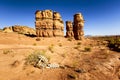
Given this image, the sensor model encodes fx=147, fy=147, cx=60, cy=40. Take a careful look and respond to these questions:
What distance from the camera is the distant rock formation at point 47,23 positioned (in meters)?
30.8

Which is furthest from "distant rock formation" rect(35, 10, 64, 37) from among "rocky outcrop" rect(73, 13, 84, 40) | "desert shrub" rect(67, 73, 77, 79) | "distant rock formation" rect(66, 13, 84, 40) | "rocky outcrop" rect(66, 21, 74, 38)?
"desert shrub" rect(67, 73, 77, 79)

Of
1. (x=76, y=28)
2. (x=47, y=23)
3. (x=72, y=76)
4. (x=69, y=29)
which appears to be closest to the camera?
(x=72, y=76)

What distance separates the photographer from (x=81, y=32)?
32.4 metres

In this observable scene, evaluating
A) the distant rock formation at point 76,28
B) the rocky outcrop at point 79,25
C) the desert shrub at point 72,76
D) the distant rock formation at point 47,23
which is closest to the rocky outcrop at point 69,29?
the distant rock formation at point 76,28

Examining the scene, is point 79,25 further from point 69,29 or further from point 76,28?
point 69,29

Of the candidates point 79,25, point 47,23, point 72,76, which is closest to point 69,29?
point 79,25

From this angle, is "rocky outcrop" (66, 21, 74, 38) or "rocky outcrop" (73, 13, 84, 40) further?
"rocky outcrop" (66, 21, 74, 38)

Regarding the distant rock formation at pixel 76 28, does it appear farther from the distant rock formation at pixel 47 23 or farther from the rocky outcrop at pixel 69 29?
the distant rock formation at pixel 47 23

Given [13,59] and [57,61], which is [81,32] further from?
[13,59]

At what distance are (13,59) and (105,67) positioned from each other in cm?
803

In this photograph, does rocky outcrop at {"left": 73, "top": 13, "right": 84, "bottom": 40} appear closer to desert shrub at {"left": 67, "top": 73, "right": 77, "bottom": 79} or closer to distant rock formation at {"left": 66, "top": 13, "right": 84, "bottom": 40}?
distant rock formation at {"left": 66, "top": 13, "right": 84, "bottom": 40}

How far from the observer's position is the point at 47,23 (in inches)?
1227

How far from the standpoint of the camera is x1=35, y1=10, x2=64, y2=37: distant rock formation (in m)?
30.8

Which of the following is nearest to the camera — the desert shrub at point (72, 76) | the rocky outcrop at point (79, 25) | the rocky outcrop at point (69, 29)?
the desert shrub at point (72, 76)
